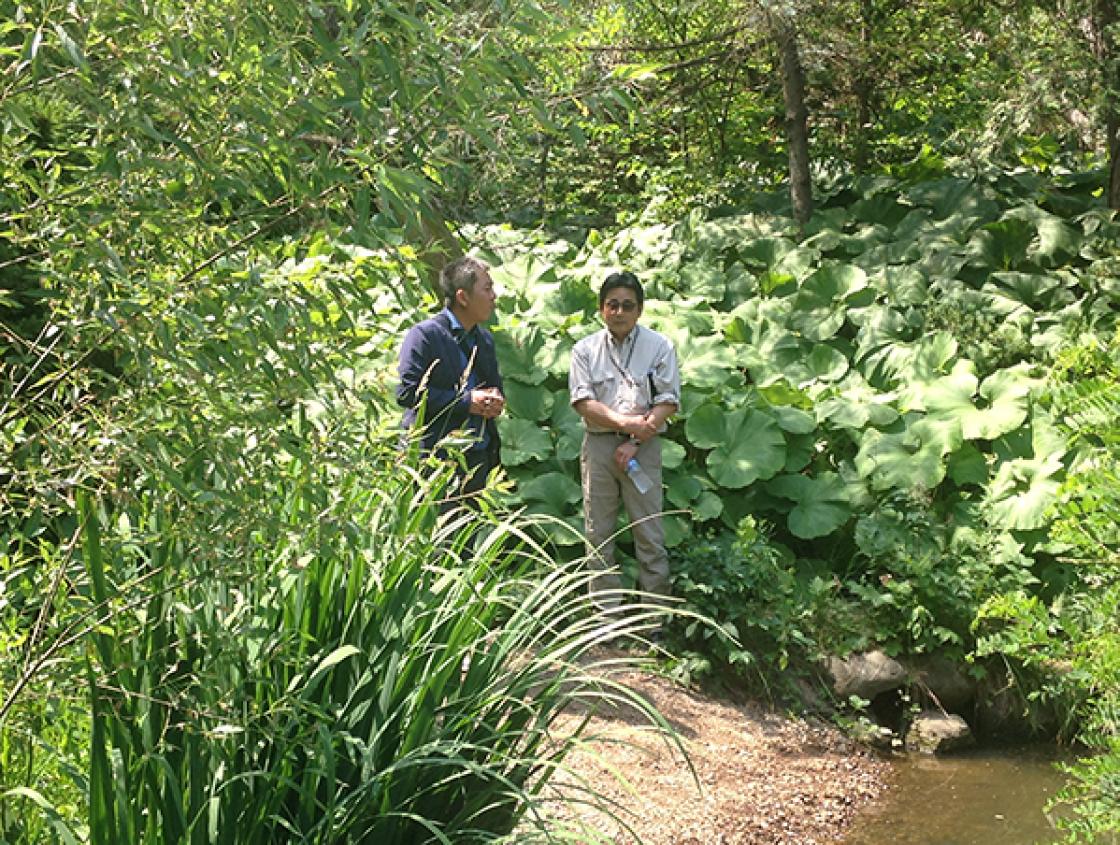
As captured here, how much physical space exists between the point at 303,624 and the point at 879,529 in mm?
4942

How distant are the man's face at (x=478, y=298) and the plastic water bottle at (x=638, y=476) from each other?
4.09 feet

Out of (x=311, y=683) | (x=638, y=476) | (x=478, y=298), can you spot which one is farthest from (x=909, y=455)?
(x=311, y=683)

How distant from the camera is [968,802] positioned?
6.03 m

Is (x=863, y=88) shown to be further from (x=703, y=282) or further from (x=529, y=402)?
(x=529, y=402)

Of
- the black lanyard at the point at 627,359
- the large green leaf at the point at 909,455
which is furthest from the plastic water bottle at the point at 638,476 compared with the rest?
the large green leaf at the point at 909,455

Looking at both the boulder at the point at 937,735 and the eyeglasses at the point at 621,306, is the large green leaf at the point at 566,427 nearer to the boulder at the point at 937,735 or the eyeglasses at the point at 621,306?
the eyeglasses at the point at 621,306

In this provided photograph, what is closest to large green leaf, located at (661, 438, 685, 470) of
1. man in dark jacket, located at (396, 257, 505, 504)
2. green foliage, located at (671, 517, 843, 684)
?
green foliage, located at (671, 517, 843, 684)

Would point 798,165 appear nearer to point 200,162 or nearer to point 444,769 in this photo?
point 444,769

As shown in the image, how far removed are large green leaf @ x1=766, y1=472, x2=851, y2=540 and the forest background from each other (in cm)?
2

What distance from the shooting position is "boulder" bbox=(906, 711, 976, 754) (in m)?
6.60

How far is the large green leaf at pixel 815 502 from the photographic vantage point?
24.5 ft

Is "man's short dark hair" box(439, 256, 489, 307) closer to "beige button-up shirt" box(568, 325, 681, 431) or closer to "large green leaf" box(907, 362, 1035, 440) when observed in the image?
"beige button-up shirt" box(568, 325, 681, 431)

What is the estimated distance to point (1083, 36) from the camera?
9477 millimetres

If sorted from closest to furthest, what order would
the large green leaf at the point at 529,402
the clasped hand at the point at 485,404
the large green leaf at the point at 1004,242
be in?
the clasped hand at the point at 485,404 < the large green leaf at the point at 529,402 < the large green leaf at the point at 1004,242
